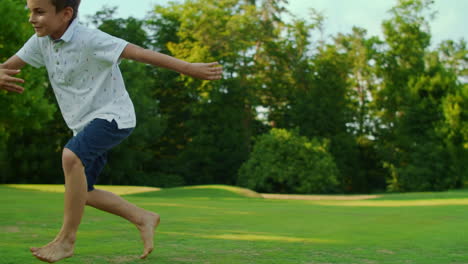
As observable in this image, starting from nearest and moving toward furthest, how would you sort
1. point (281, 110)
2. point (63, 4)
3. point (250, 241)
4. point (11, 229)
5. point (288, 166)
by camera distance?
point (63, 4) < point (250, 241) < point (11, 229) < point (288, 166) < point (281, 110)

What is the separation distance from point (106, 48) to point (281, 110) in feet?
111

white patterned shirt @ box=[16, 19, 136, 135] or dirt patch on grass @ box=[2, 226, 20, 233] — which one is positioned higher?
white patterned shirt @ box=[16, 19, 136, 135]

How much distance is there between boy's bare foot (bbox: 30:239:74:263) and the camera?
3484 millimetres

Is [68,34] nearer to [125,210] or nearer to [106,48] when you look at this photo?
[106,48]

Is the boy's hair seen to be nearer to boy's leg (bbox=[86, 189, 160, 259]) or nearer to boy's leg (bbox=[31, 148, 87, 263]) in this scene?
boy's leg (bbox=[31, 148, 87, 263])

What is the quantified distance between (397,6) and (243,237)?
114 feet

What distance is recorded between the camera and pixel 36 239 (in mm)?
4961

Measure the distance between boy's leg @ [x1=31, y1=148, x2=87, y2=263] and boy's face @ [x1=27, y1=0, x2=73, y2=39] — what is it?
0.74 meters

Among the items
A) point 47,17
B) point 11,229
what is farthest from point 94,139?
point 11,229

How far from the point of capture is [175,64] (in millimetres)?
3545

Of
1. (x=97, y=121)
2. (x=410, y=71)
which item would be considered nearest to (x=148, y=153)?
(x=410, y=71)

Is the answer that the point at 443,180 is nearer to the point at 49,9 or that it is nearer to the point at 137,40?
the point at 137,40

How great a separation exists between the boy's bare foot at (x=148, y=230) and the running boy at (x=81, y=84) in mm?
42

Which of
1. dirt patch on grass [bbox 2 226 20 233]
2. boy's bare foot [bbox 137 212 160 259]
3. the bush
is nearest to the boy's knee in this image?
boy's bare foot [bbox 137 212 160 259]
